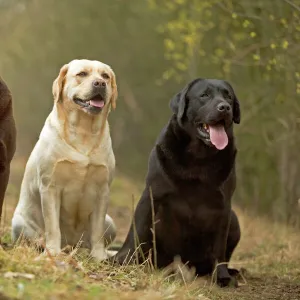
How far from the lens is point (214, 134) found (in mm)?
5461

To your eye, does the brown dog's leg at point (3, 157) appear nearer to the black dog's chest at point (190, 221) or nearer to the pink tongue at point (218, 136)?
the black dog's chest at point (190, 221)

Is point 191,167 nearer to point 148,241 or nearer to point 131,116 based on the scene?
point 148,241

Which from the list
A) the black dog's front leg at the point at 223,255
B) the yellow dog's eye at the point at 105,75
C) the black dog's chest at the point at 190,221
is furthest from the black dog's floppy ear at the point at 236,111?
the yellow dog's eye at the point at 105,75

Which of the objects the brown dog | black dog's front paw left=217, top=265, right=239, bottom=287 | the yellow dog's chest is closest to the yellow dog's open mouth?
the yellow dog's chest

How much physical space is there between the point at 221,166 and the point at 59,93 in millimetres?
1355

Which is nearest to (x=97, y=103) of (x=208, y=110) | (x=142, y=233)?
(x=208, y=110)

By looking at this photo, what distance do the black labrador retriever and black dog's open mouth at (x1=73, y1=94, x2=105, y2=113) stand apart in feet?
1.79

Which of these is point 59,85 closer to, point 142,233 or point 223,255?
point 142,233

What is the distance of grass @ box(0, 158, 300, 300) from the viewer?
12.1 ft

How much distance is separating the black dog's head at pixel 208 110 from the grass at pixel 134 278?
1.07 metres

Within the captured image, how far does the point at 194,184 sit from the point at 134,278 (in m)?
1.03

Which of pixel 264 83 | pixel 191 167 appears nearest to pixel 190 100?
pixel 191 167

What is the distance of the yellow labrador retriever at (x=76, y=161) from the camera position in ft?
18.1

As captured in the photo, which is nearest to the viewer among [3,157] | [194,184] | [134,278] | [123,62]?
[134,278]
